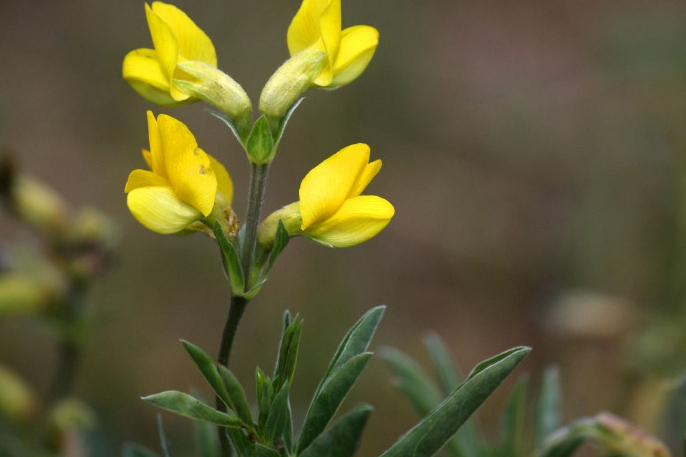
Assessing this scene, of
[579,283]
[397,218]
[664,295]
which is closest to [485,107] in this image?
[397,218]

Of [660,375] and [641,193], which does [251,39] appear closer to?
[641,193]

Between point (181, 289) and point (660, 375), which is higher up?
point (660, 375)

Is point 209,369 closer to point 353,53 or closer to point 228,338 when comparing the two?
point 228,338

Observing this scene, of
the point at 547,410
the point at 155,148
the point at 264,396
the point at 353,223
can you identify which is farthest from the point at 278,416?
the point at 547,410

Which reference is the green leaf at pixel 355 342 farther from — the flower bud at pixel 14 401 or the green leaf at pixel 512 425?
the flower bud at pixel 14 401

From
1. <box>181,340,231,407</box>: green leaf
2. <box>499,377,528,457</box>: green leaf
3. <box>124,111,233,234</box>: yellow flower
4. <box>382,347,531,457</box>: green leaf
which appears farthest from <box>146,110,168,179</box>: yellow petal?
<box>499,377,528,457</box>: green leaf
